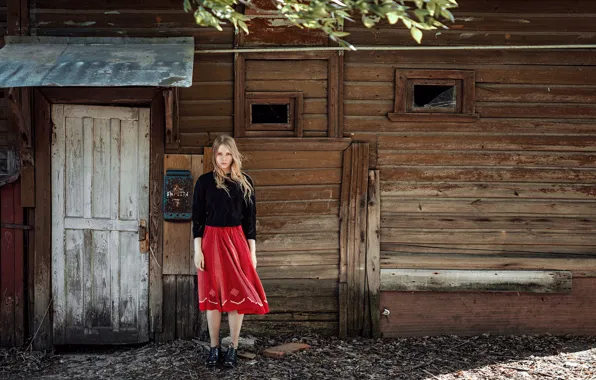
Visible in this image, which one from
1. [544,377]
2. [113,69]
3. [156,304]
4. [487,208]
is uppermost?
[113,69]

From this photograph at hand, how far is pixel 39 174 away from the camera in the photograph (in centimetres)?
614

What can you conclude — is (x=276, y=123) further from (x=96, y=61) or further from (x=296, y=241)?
(x=96, y=61)

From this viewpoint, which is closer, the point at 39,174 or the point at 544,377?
the point at 544,377

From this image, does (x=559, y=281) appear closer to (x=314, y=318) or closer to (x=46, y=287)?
(x=314, y=318)

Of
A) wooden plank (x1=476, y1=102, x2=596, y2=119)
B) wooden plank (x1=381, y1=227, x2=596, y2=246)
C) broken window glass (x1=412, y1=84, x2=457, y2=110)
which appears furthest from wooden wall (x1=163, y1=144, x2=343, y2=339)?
wooden plank (x1=476, y1=102, x2=596, y2=119)

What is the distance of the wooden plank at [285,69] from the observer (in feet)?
20.5

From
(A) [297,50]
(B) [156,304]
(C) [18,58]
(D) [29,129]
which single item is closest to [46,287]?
(B) [156,304]

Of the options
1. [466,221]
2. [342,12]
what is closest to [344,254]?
[466,221]

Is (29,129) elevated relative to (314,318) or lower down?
elevated

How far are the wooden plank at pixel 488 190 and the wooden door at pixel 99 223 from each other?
2.44 meters

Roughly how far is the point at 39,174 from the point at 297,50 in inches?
106

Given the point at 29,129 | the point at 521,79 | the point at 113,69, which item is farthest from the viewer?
the point at 521,79

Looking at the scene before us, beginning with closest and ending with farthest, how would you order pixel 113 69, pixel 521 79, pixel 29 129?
1. pixel 113 69
2. pixel 29 129
3. pixel 521 79

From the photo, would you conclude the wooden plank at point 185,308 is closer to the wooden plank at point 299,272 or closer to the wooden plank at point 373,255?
the wooden plank at point 299,272
